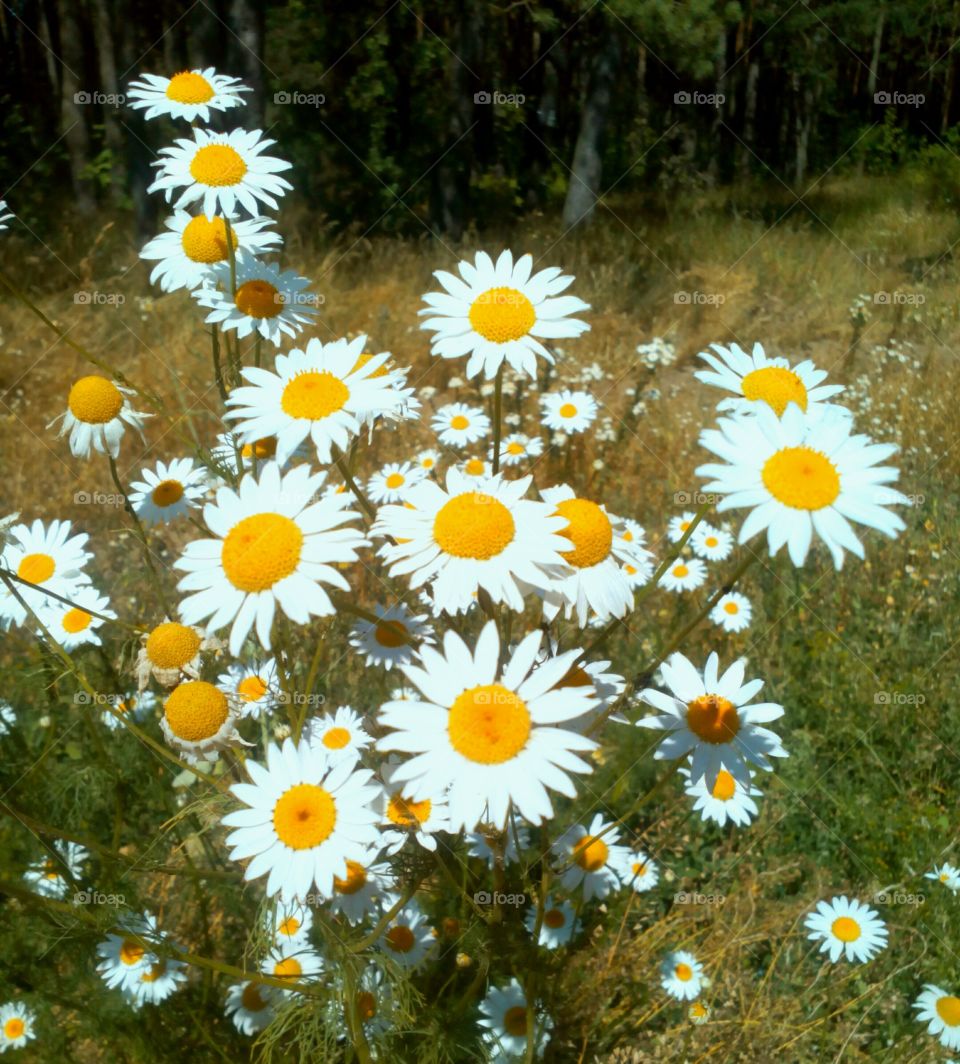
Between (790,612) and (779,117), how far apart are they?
70.1ft

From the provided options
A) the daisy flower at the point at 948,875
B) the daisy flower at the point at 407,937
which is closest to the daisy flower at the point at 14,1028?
the daisy flower at the point at 407,937

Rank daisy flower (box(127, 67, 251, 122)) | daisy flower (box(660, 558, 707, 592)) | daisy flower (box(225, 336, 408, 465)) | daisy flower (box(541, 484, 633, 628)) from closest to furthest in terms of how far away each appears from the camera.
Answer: daisy flower (box(541, 484, 633, 628)), daisy flower (box(225, 336, 408, 465)), daisy flower (box(127, 67, 251, 122)), daisy flower (box(660, 558, 707, 592))

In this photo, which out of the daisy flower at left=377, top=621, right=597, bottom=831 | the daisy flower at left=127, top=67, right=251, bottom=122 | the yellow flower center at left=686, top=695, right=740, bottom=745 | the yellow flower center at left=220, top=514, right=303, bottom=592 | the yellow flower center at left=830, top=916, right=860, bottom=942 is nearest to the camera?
the daisy flower at left=377, top=621, right=597, bottom=831

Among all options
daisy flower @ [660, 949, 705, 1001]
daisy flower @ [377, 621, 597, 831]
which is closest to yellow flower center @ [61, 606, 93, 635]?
daisy flower @ [377, 621, 597, 831]

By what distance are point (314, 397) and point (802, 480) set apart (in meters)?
0.82

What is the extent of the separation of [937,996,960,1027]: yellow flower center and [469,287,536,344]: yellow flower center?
2147 mm

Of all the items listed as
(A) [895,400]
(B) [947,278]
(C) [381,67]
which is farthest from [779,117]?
(A) [895,400]

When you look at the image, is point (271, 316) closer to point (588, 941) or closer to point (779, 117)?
point (588, 941)

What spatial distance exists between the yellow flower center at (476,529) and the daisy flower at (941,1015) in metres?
2.02

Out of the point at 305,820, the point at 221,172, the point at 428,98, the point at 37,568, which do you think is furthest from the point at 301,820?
the point at 428,98

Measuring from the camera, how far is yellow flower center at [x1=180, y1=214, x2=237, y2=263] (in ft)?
6.95

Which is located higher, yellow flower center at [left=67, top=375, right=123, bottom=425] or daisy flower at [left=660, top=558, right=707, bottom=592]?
daisy flower at [left=660, top=558, right=707, bottom=592]

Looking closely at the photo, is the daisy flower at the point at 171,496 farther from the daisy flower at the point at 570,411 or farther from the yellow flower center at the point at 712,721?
the daisy flower at the point at 570,411

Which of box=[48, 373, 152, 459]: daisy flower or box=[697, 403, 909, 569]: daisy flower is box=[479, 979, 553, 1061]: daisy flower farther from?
box=[48, 373, 152, 459]: daisy flower
